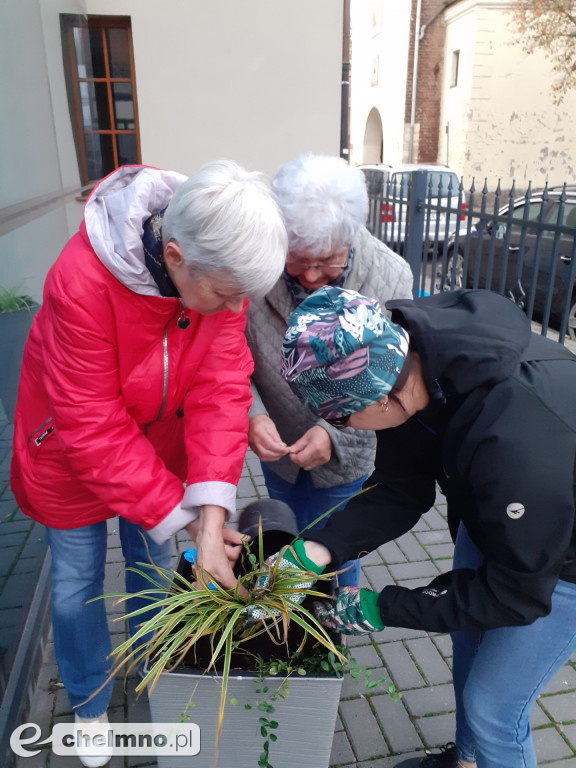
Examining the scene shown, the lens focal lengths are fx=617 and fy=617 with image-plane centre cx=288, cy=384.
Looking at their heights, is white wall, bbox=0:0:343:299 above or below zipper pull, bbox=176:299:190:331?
above

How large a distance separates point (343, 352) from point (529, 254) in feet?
19.1

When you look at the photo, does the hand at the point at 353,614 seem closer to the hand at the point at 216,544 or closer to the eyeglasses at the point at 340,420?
the hand at the point at 216,544

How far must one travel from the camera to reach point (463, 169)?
17953 mm

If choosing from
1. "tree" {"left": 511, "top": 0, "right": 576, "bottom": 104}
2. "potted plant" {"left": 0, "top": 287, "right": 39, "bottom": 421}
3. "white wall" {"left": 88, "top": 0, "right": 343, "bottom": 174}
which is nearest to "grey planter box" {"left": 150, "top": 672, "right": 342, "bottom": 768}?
"potted plant" {"left": 0, "top": 287, "right": 39, "bottom": 421}

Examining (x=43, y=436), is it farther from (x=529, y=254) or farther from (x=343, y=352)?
(x=529, y=254)

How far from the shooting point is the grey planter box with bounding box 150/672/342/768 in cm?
123

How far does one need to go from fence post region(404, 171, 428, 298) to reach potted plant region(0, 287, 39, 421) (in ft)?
11.4

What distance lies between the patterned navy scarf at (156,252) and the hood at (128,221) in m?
0.01

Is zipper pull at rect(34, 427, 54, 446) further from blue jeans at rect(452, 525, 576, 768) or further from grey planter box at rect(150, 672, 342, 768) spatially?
blue jeans at rect(452, 525, 576, 768)

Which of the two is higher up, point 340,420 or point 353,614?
point 340,420

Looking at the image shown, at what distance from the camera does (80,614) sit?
187 centimetres

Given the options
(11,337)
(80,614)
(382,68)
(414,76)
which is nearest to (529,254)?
(11,337)

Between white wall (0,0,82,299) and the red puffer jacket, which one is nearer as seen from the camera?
the red puffer jacket

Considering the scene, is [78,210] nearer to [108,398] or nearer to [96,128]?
[96,128]
